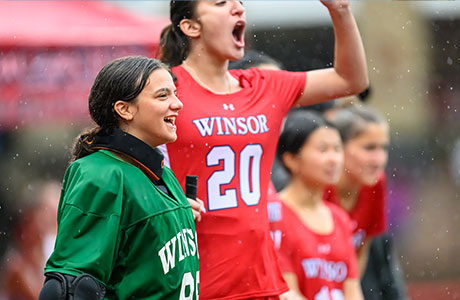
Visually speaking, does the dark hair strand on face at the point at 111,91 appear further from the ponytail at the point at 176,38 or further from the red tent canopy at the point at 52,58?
the red tent canopy at the point at 52,58

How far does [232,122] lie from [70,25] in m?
3.93

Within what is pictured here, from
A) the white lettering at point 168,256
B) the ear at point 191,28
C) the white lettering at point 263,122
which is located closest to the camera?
the white lettering at point 168,256

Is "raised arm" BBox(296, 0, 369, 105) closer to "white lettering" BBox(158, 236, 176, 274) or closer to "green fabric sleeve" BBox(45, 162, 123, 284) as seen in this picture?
"white lettering" BBox(158, 236, 176, 274)

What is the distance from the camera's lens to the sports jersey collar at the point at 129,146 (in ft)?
11.7

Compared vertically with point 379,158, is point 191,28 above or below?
above

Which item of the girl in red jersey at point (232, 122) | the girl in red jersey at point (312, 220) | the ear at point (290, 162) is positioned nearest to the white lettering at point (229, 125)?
the girl in red jersey at point (232, 122)

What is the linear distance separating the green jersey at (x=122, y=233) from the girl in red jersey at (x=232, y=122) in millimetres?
613

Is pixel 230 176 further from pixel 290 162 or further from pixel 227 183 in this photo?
pixel 290 162

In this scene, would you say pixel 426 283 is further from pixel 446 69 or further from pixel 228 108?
pixel 228 108

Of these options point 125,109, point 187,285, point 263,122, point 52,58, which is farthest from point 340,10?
point 52,58

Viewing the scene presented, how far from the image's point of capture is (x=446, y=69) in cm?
1733

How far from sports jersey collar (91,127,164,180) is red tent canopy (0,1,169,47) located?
4.33m

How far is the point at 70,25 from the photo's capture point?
26.5ft

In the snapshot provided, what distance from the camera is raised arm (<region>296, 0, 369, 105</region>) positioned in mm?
4637
